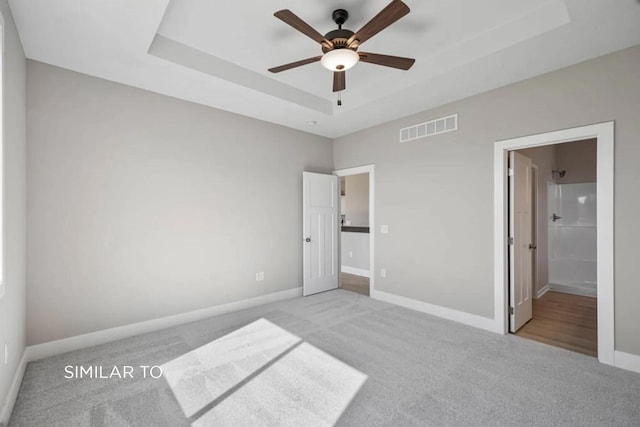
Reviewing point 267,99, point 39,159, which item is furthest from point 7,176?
point 267,99

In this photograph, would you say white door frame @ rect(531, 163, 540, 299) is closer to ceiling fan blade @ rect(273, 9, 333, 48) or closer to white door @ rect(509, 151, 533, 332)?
white door @ rect(509, 151, 533, 332)

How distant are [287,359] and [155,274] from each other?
1.84 m

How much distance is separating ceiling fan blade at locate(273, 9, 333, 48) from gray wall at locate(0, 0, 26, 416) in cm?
174

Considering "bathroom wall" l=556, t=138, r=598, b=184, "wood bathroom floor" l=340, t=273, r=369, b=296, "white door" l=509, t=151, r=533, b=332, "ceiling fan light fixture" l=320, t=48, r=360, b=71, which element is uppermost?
"ceiling fan light fixture" l=320, t=48, r=360, b=71

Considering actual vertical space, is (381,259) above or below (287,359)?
above

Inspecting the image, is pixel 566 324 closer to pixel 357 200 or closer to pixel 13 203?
pixel 357 200

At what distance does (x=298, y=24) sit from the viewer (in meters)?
1.96

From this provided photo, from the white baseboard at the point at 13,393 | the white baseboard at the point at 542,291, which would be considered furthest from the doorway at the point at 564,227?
the white baseboard at the point at 13,393

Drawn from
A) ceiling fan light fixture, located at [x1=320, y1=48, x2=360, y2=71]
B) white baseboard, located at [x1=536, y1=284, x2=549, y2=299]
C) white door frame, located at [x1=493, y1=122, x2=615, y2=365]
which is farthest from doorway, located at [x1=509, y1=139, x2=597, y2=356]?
ceiling fan light fixture, located at [x1=320, y1=48, x2=360, y2=71]

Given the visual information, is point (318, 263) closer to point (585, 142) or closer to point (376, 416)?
point (376, 416)

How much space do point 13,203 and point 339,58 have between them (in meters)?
2.61

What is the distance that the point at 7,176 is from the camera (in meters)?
1.91

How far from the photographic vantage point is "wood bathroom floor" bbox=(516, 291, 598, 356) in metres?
2.98

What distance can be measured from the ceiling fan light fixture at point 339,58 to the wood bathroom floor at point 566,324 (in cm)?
333
